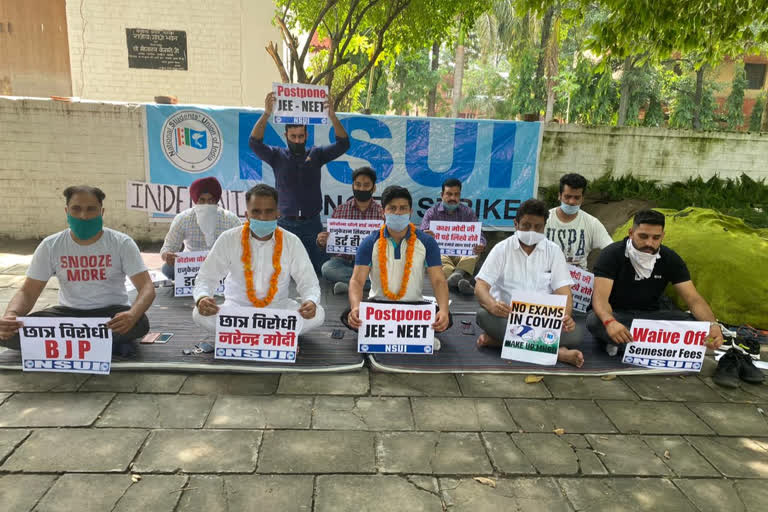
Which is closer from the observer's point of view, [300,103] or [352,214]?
[300,103]

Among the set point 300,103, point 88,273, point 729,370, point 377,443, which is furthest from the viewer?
point 300,103

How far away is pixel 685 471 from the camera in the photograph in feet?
9.29

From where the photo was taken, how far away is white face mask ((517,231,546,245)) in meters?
4.21

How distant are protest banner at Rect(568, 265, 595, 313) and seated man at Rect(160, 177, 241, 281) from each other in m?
3.58

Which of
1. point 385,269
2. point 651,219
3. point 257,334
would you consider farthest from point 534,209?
point 257,334

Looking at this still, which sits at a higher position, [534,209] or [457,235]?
[534,209]

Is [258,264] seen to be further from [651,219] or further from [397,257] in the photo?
[651,219]

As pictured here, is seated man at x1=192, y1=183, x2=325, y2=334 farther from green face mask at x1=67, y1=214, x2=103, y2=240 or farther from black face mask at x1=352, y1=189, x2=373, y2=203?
black face mask at x1=352, y1=189, x2=373, y2=203

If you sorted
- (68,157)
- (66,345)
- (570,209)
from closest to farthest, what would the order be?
(66,345)
(570,209)
(68,157)

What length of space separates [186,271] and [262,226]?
172 cm

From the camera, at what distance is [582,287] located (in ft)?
16.6

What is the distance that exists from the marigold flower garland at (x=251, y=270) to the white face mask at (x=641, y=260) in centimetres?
280

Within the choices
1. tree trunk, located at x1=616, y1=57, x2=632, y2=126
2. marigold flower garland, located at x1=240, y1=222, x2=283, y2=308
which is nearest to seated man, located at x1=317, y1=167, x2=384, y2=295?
marigold flower garland, located at x1=240, y1=222, x2=283, y2=308

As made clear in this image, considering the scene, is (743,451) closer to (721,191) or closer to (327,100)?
(327,100)
